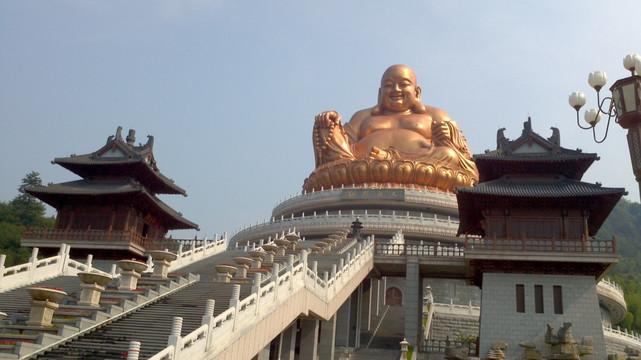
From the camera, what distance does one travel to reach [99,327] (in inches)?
460

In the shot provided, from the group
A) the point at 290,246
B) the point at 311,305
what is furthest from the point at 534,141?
the point at 311,305

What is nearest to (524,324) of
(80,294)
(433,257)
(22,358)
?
(433,257)

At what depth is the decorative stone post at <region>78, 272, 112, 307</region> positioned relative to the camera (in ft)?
42.5

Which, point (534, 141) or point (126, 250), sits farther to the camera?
point (126, 250)

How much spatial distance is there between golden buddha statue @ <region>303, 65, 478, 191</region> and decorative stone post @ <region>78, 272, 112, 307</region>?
28470 millimetres

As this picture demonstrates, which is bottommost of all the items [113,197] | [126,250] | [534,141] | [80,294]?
[80,294]

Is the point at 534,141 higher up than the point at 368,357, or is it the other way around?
A: the point at 534,141

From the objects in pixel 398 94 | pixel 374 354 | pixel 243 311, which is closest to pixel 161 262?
pixel 243 311

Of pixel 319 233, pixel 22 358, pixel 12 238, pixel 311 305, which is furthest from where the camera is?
pixel 12 238

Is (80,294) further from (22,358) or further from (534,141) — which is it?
(534,141)

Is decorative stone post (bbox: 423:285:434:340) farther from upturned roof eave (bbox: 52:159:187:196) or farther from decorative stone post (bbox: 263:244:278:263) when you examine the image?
upturned roof eave (bbox: 52:159:187:196)

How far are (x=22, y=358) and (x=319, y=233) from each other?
26.0 m

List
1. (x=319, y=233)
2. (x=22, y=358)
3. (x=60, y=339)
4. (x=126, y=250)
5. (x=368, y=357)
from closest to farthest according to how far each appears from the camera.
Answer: (x=22, y=358) < (x=60, y=339) < (x=368, y=357) < (x=126, y=250) < (x=319, y=233)

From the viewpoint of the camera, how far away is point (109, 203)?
27.7 meters
